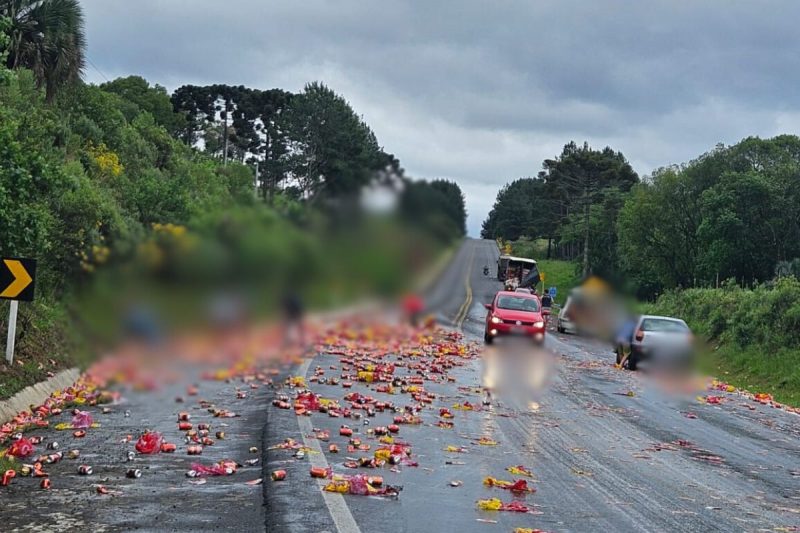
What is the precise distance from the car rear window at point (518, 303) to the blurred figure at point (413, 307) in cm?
745

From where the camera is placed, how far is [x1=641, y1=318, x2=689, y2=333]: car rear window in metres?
19.0

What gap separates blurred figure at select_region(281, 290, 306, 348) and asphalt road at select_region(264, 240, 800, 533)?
1.13 metres

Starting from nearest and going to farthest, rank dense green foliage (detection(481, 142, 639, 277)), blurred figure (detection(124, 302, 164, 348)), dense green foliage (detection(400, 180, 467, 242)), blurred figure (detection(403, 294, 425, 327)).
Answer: dense green foliage (detection(400, 180, 467, 242)) < blurred figure (detection(124, 302, 164, 348)) < blurred figure (detection(403, 294, 425, 327)) < dense green foliage (detection(481, 142, 639, 277))

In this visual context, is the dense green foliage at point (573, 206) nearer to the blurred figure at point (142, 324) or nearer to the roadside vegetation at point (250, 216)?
the roadside vegetation at point (250, 216)

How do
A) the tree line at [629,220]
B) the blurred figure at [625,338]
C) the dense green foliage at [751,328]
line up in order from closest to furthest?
the tree line at [629,220]
the blurred figure at [625,338]
the dense green foliage at [751,328]

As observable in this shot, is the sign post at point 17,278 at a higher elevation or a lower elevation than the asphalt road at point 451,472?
higher

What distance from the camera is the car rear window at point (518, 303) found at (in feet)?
51.4

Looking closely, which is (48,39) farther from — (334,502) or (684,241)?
(684,241)

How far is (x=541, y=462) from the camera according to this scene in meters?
11.1

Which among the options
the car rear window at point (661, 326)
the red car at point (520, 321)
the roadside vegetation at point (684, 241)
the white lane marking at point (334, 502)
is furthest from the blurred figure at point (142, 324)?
the car rear window at point (661, 326)

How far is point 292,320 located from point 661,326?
1384 centimetres

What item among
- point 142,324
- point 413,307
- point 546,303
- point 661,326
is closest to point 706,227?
point 661,326

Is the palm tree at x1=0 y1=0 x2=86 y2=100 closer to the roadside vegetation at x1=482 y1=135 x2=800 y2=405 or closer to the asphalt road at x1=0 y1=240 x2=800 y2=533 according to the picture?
the asphalt road at x1=0 y1=240 x2=800 y2=533

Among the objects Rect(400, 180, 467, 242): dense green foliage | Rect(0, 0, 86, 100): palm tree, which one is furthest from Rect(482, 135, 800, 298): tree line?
Rect(0, 0, 86, 100): palm tree
